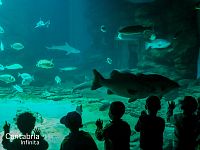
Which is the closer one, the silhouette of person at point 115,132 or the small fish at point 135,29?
the silhouette of person at point 115,132

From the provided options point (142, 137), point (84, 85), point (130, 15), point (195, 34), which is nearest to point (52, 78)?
point (84, 85)

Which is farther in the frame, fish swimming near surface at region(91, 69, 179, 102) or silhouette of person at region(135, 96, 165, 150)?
fish swimming near surface at region(91, 69, 179, 102)

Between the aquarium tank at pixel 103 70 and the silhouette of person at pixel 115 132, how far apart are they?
9 centimetres

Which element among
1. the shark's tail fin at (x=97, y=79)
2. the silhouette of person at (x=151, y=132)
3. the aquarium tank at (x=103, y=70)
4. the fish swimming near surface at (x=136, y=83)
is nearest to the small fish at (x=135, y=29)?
the aquarium tank at (x=103, y=70)

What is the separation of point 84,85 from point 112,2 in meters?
12.7

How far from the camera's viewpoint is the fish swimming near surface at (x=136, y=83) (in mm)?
4555

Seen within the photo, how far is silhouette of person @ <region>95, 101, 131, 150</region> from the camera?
3754 millimetres

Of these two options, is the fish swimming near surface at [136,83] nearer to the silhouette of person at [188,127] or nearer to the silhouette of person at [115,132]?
the silhouette of person at [188,127]

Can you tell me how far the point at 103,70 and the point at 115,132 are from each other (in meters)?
23.2

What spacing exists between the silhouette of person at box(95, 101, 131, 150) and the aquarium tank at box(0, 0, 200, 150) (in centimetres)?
9

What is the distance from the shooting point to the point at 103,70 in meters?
26.9

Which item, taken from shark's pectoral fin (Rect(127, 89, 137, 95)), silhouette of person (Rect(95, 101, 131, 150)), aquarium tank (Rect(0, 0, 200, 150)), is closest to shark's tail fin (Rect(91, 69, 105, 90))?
aquarium tank (Rect(0, 0, 200, 150))

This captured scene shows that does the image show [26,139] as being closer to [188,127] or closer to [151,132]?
[151,132]

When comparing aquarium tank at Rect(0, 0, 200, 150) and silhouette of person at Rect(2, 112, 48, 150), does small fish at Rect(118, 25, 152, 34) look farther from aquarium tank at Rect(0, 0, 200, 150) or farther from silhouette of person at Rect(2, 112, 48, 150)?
silhouette of person at Rect(2, 112, 48, 150)
